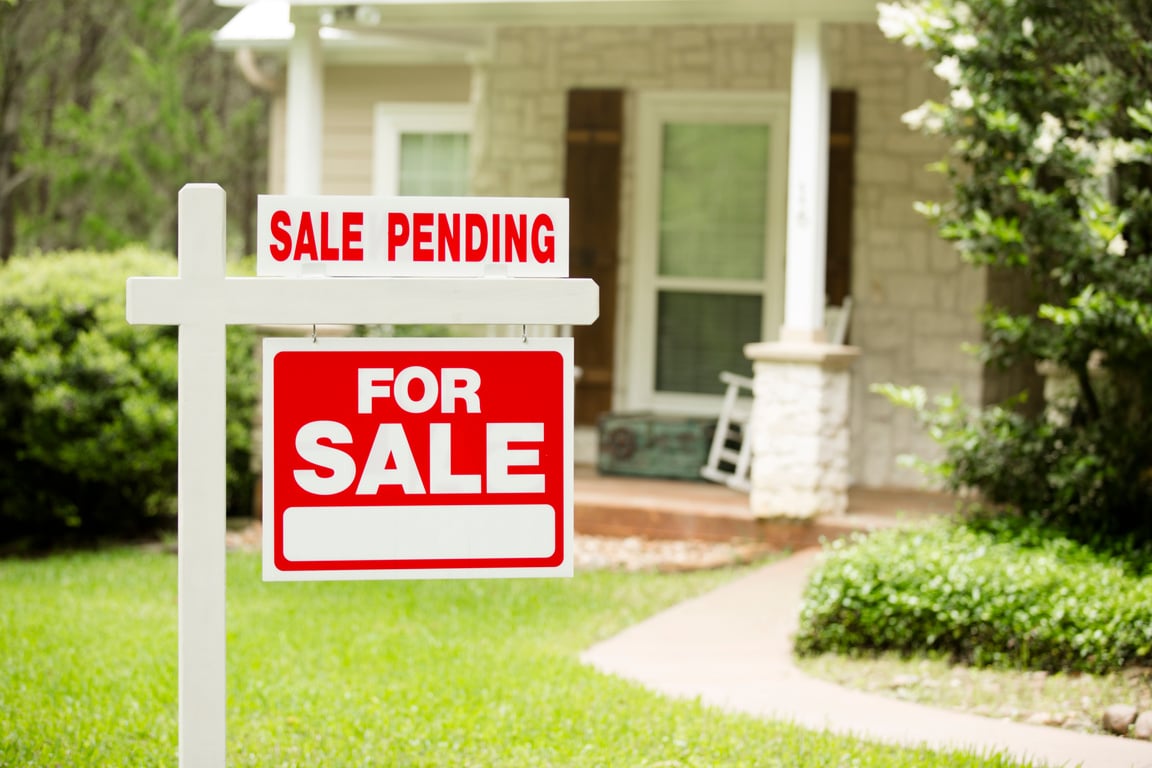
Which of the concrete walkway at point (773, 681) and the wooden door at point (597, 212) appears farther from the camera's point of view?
the wooden door at point (597, 212)

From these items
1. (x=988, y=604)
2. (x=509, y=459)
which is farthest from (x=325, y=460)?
(x=988, y=604)

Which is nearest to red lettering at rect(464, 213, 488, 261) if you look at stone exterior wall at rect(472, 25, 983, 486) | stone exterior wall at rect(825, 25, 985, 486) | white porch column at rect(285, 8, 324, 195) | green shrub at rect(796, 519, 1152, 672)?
green shrub at rect(796, 519, 1152, 672)

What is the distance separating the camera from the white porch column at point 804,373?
7855 millimetres

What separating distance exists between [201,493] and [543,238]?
0.84 m

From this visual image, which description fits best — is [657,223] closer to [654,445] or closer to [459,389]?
[654,445]

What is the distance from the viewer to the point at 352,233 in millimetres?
2830

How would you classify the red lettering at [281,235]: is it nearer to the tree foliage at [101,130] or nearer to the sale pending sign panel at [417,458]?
the sale pending sign panel at [417,458]

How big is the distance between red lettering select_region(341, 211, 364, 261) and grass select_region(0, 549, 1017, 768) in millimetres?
1874

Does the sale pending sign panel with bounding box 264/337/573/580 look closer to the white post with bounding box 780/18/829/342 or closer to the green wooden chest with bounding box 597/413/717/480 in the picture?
the white post with bounding box 780/18/829/342

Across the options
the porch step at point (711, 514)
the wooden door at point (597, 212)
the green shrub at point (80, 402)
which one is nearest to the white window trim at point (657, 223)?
the wooden door at point (597, 212)

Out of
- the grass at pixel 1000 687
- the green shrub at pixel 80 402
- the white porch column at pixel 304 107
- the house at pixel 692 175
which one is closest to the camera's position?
the grass at pixel 1000 687

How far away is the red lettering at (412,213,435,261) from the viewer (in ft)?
9.34

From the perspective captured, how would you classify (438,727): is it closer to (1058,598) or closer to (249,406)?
(1058,598)

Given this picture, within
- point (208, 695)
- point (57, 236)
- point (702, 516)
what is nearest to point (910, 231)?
point (702, 516)
